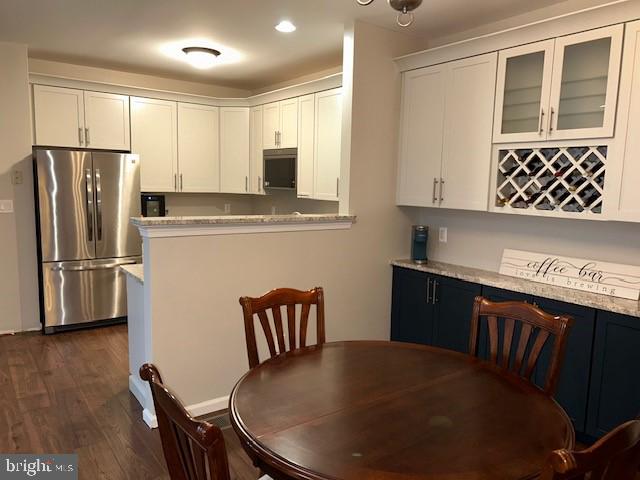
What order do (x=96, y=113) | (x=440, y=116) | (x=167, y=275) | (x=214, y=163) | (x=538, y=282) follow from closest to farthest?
(x=167, y=275)
(x=538, y=282)
(x=440, y=116)
(x=96, y=113)
(x=214, y=163)

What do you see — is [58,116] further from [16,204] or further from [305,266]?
[305,266]

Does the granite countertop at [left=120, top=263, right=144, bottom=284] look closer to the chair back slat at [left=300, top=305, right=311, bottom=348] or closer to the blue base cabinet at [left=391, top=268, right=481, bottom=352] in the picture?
the chair back slat at [left=300, top=305, right=311, bottom=348]

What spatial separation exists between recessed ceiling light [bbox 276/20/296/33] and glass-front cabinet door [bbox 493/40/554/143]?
1475 mm

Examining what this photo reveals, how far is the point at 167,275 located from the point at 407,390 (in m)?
1.67

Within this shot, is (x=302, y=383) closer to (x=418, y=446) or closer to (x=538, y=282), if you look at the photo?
(x=418, y=446)

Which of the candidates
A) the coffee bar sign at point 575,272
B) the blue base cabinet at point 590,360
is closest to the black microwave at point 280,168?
the blue base cabinet at point 590,360

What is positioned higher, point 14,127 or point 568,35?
point 568,35

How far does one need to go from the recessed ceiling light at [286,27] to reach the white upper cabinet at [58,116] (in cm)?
228

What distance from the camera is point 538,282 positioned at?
3.05 meters

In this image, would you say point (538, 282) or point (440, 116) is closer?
point (538, 282)

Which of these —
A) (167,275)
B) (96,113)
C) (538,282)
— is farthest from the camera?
(96,113)

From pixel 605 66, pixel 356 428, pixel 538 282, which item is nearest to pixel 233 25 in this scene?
pixel 605 66

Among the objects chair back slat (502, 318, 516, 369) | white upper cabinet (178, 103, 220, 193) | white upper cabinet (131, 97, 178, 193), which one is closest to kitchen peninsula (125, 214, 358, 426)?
chair back slat (502, 318, 516, 369)

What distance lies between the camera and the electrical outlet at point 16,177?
4.22 m
